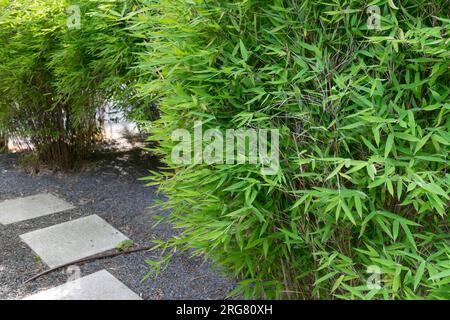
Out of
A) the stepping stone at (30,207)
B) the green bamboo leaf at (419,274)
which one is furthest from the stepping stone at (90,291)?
the green bamboo leaf at (419,274)

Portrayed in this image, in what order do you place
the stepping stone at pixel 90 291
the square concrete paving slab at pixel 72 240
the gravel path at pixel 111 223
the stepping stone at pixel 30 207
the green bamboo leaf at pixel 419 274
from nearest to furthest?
the green bamboo leaf at pixel 419 274
the stepping stone at pixel 90 291
the gravel path at pixel 111 223
the square concrete paving slab at pixel 72 240
the stepping stone at pixel 30 207

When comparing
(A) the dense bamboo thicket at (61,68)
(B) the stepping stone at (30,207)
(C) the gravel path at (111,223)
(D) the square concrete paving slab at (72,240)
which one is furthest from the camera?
(B) the stepping stone at (30,207)

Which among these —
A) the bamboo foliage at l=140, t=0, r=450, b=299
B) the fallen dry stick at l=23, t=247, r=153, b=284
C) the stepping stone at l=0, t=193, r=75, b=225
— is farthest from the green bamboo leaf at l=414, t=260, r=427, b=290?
the stepping stone at l=0, t=193, r=75, b=225

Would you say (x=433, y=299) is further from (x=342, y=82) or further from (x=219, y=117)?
(x=219, y=117)

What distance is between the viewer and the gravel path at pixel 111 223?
2164 millimetres

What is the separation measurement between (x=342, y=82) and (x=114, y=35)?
2.14m

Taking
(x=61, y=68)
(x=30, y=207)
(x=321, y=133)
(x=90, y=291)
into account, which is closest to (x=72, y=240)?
(x=90, y=291)

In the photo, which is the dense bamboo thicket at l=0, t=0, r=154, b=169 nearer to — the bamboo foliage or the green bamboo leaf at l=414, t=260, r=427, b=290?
the bamboo foliage

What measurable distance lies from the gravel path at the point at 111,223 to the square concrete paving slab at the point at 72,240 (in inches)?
2.6

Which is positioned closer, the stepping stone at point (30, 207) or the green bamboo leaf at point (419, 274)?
the green bamboo leaf at point (419, 274)

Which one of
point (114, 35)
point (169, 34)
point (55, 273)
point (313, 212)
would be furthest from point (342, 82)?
point (114, 35)

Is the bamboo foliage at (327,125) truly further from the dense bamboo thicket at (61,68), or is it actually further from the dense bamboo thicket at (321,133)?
the dense bamboo thicket at (61,68)

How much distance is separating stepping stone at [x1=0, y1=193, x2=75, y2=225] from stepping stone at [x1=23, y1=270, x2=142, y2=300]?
1104 millimetres

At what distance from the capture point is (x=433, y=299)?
3.56ft
